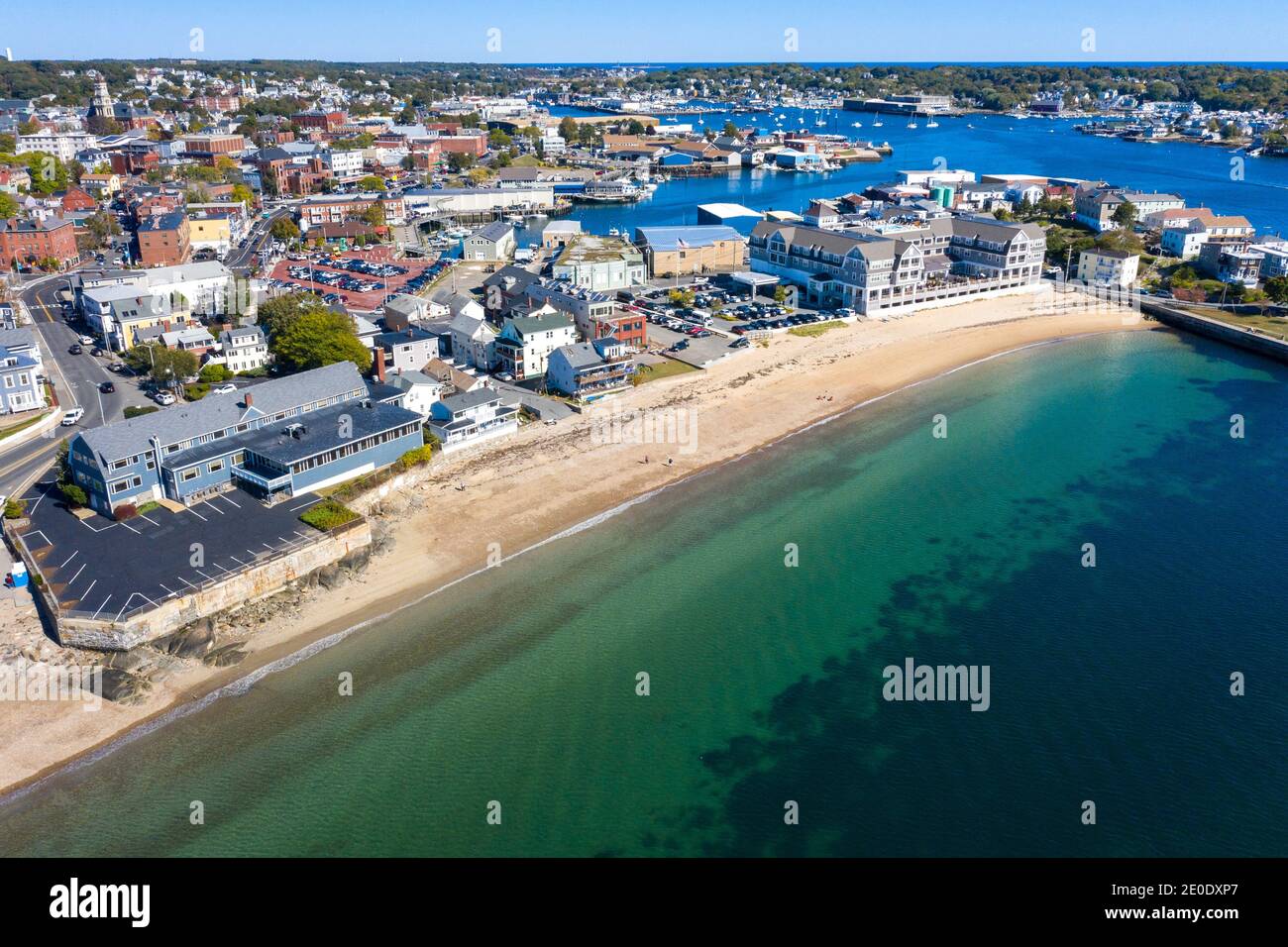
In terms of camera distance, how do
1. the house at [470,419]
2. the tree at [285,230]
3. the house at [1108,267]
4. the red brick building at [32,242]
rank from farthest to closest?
1. the tree at [285,230]
2. the red brick building at [32,242]
3. the house at [1108,267]
4. the house at [470,419]

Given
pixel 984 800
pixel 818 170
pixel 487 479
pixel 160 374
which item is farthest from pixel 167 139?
pixel 984 800

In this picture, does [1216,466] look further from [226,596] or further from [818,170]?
[818,170]

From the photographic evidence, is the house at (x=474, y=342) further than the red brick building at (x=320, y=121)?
No

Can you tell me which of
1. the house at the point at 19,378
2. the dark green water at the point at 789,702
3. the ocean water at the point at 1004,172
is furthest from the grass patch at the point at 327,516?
the ocean water at the point at 1004,172

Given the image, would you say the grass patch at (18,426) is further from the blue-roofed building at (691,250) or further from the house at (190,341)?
the blue-roofed building at (691,250)

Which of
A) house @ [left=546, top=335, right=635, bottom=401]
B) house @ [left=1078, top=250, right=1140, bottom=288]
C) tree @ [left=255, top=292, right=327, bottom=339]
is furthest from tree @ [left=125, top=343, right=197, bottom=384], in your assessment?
house @ [left=1078, top=250, right=1140, bottom=288]

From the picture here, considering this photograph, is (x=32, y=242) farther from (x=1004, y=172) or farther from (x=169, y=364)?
(x=1004, y=172)

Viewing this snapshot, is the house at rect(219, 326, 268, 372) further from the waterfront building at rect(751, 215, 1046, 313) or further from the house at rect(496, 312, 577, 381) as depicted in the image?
the waterfront building at rect(751, 215, 1046, 313)

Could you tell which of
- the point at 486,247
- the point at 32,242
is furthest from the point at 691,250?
the point at 32,242
